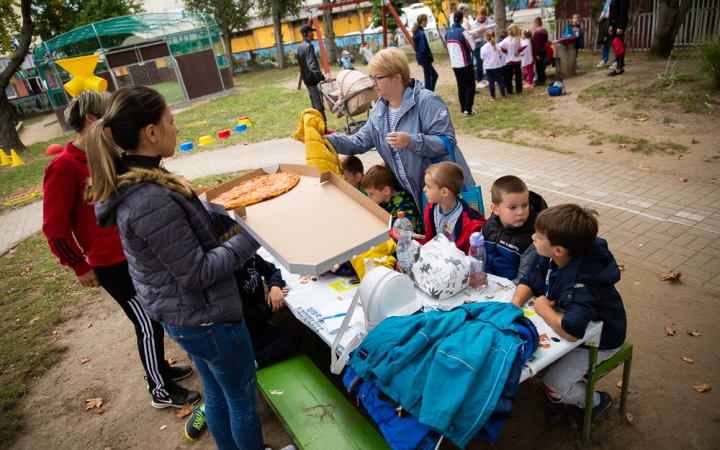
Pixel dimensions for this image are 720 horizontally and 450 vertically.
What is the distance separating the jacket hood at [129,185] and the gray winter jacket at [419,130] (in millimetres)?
1929

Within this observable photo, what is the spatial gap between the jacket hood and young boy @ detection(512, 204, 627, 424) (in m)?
1.79

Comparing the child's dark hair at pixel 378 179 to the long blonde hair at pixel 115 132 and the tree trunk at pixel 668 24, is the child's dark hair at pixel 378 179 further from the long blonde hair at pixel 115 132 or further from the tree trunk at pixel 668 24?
the tree trunk at pixel 668 24

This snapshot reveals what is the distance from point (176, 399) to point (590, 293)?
3.00 meters

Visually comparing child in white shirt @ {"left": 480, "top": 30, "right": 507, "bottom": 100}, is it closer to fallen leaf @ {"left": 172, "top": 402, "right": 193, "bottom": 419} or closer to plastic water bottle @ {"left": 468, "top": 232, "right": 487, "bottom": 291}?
plastic water bottle @ {"left": 468, "top": 232, "right": 487, "bottom": 291}

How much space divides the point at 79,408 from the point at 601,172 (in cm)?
667

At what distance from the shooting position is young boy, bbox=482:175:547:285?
9.58 feet

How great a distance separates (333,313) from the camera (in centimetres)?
275

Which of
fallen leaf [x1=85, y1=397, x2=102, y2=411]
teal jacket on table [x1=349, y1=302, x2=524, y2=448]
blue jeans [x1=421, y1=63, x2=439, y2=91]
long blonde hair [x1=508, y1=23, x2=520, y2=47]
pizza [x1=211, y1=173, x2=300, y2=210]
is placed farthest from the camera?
blue jeans [x1=421, y1=63, x2=439, y2=91]

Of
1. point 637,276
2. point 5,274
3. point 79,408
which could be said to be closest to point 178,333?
point 79,408

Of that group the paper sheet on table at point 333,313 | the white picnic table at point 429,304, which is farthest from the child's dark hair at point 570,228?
the paper sheet on table at point 333,313

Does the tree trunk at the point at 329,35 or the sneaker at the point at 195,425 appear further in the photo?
the tree trunk at the point at 329,35

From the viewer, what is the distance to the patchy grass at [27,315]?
403 centimetres

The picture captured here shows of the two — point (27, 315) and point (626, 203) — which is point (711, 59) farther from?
point (27, 315)

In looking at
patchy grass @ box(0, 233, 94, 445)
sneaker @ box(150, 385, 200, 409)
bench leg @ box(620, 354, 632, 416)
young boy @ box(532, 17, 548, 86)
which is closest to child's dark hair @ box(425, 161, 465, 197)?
bench leg @ box(620, 354, 632, 416)
